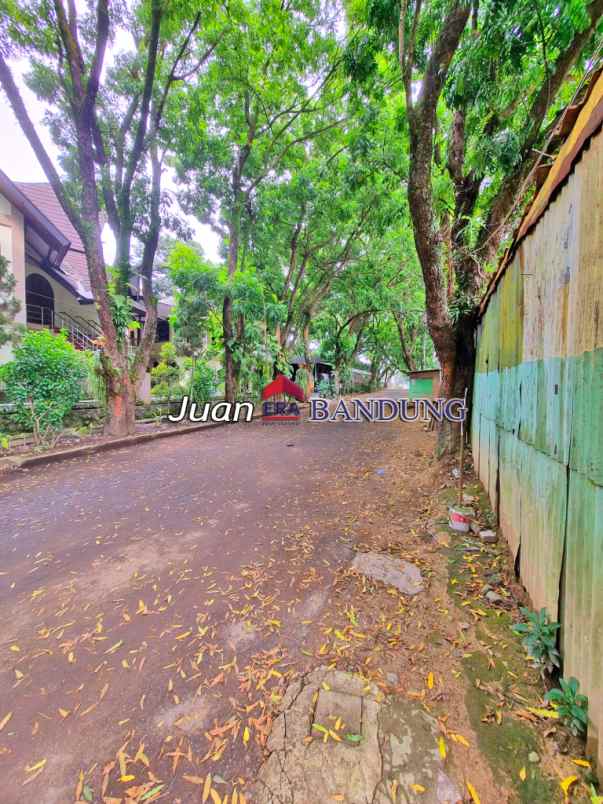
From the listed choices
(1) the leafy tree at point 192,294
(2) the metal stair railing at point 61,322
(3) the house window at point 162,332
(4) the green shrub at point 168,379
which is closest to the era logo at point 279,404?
(4) the green shrub at point 168,379

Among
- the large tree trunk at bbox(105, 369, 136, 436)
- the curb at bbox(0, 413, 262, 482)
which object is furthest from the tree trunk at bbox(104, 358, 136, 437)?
the curb at bbox(0, 413, 262, 482)

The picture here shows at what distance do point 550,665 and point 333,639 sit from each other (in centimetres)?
107

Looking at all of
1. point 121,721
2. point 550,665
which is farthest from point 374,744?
point 121,721

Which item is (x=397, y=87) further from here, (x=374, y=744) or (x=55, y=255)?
(x=55, y=255)

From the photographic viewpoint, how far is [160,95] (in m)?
7.27

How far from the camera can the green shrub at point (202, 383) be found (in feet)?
35.4

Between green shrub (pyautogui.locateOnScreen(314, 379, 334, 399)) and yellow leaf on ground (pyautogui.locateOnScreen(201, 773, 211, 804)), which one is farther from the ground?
green shrub (pyautogui.locateOnScreen(314, 379, 334, 399))

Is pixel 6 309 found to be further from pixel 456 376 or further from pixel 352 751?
pixel 352 751

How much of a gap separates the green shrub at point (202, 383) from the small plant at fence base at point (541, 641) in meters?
10.3

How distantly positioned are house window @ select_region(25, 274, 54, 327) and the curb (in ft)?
21.9

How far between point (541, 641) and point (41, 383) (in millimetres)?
7523

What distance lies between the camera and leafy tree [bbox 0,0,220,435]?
5758 mm

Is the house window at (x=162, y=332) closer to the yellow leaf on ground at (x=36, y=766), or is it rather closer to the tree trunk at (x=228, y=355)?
the tree trunk at (x=228, y=355)

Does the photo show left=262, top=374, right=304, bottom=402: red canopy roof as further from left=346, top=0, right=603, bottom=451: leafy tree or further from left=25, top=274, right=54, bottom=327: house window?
left=346, top=0, right=603, bottom=451: leafy tree
